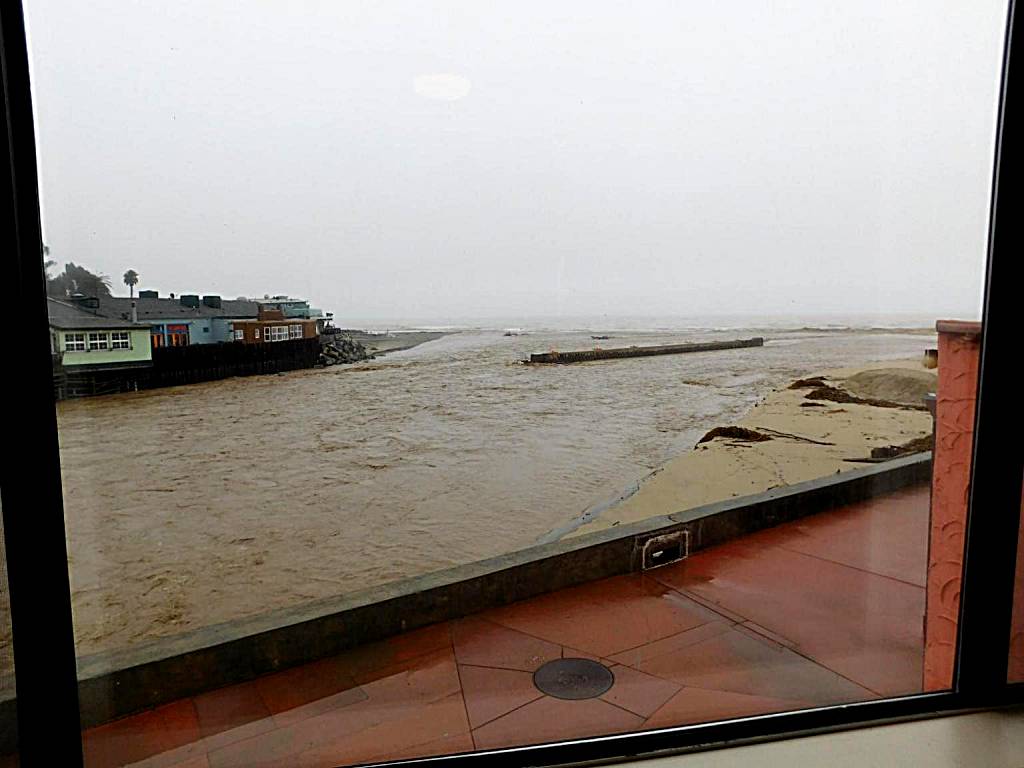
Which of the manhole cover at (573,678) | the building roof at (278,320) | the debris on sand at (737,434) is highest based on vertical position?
the building roof at (278,320)

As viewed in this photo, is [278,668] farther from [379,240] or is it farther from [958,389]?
[958,389]

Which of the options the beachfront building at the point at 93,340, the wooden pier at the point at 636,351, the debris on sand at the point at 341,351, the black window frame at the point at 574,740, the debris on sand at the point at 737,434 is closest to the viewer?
the black window frame at the point at 574,740

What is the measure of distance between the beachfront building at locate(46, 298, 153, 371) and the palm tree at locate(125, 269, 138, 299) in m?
0.05

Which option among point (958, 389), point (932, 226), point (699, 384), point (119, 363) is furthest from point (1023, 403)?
point (119, 363)

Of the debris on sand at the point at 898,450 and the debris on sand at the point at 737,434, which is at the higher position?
the debris on sand at the point at 737,434

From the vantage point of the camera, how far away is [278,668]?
1.31 meters

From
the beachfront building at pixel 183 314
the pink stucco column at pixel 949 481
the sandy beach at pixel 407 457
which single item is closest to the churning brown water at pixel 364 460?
the sandy beach at pixel 407 457

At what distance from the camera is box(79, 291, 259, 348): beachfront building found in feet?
3.77

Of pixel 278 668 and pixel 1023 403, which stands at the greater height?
pixel 1023 403

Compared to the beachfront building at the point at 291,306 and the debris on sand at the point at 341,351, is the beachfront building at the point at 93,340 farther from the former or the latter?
the debris on sand at the point at 341,351

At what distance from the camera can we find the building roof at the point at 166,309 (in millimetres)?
1123

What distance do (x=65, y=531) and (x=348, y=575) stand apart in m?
0.54

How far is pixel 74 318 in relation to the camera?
3.51 feet

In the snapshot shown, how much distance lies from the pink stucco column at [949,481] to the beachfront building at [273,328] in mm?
1320
